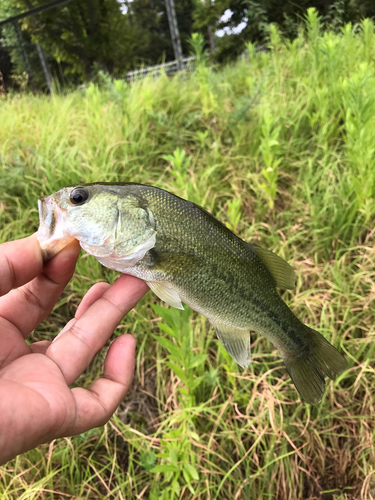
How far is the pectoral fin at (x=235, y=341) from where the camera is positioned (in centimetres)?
146

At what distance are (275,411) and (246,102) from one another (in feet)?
9.61

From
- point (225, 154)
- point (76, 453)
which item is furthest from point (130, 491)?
point (225, 154)

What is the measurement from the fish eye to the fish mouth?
0.21 ft

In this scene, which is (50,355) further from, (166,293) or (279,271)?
(279,271)

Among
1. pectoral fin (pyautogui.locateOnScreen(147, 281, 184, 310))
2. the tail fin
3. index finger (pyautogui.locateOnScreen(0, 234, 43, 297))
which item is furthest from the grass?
index finger (pyautogui.locateOnScreen(0, 234, 43, 297))

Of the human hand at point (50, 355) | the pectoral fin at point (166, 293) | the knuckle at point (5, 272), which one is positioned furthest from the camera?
the pectoral fin at point (166, 293)

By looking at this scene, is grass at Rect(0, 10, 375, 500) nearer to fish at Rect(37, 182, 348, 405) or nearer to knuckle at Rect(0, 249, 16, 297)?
fish at Rect(37, 182, 348, 405)

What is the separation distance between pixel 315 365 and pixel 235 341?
39cm

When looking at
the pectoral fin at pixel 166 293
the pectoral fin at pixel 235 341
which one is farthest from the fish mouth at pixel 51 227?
the pectoral fin at pixel 235 341

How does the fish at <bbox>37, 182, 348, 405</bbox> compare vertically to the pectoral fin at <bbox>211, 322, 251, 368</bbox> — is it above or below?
above

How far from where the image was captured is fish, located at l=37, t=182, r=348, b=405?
127 cm

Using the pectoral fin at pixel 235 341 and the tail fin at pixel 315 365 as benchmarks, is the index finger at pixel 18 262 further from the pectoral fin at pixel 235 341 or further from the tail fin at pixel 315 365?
the tail fin at pixel 315 365

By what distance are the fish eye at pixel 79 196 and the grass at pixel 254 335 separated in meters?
0.62

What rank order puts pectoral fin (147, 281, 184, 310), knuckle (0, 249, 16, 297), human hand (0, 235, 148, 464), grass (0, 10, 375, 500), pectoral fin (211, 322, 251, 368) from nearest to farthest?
human hand (0, 235, 148, 464)
knuckle (0, 249, 16, 297)
pectoral fin (147, 281, 184, 310)
pectoral fin (211, 322, 251, 368)
grass (0, 10, 375, 500)
